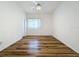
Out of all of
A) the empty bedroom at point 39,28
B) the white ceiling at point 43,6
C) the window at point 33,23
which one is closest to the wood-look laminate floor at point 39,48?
the empty bedroom at point 39,28

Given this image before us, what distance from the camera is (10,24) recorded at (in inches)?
56.2

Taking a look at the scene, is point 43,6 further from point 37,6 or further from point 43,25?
point 43,25

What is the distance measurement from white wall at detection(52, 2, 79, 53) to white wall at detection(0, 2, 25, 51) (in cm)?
45

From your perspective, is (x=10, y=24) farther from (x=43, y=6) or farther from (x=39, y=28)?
(x=43, y=6)

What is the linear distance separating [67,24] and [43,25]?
306 millimetres

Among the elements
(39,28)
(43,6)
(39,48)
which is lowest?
(39,48)

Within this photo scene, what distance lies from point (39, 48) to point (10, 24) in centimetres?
47

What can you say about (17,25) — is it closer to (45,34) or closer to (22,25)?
Result: (22,25)

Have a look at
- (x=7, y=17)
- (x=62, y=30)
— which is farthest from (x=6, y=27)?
(x=62, y=30)

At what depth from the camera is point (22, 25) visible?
4.95 feet

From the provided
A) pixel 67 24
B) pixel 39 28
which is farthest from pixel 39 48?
pixel 67 24

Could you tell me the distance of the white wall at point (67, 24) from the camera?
1396 millimetres

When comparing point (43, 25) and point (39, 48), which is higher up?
point (43, 25)

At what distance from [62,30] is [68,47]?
9.0 inches
